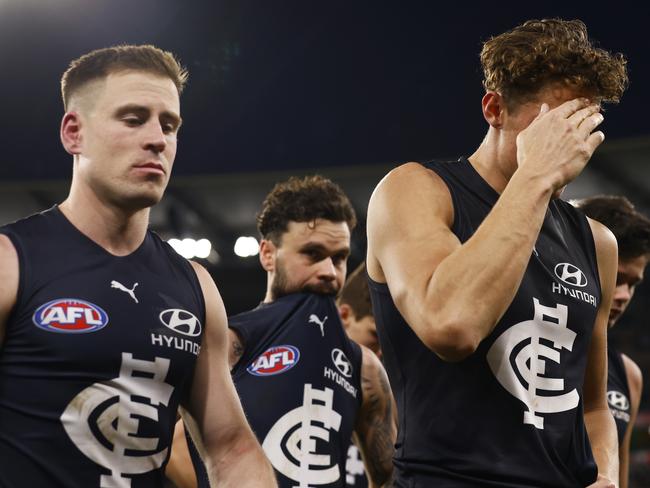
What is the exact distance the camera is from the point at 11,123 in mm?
11023

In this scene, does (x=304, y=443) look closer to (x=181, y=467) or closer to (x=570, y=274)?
(x=181, y=467)

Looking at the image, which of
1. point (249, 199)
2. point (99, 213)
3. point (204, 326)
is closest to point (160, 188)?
point (99, 213)

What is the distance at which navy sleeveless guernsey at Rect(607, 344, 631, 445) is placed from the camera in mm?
3941

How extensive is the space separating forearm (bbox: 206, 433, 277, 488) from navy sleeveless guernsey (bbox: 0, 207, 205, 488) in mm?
189

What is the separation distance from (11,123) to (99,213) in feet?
31.0

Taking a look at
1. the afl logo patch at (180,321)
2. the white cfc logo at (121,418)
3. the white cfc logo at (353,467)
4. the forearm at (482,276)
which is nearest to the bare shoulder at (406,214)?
the forearm at (482,276)

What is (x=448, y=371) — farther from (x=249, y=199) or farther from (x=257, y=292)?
(x=257, y=292)

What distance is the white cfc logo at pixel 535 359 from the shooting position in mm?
1941

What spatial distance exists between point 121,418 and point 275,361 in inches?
51.5

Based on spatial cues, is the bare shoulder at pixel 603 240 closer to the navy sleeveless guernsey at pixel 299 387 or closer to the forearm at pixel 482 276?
the forearm at pixel 482 276

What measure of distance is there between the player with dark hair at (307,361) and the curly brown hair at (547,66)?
5.03 feet

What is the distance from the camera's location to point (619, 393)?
4012mm

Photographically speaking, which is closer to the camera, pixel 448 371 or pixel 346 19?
pixel 448 371

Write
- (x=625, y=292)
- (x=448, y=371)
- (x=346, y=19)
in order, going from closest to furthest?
(x=448, y=371) < (x=625, y=292) < (x=346, y=19)
